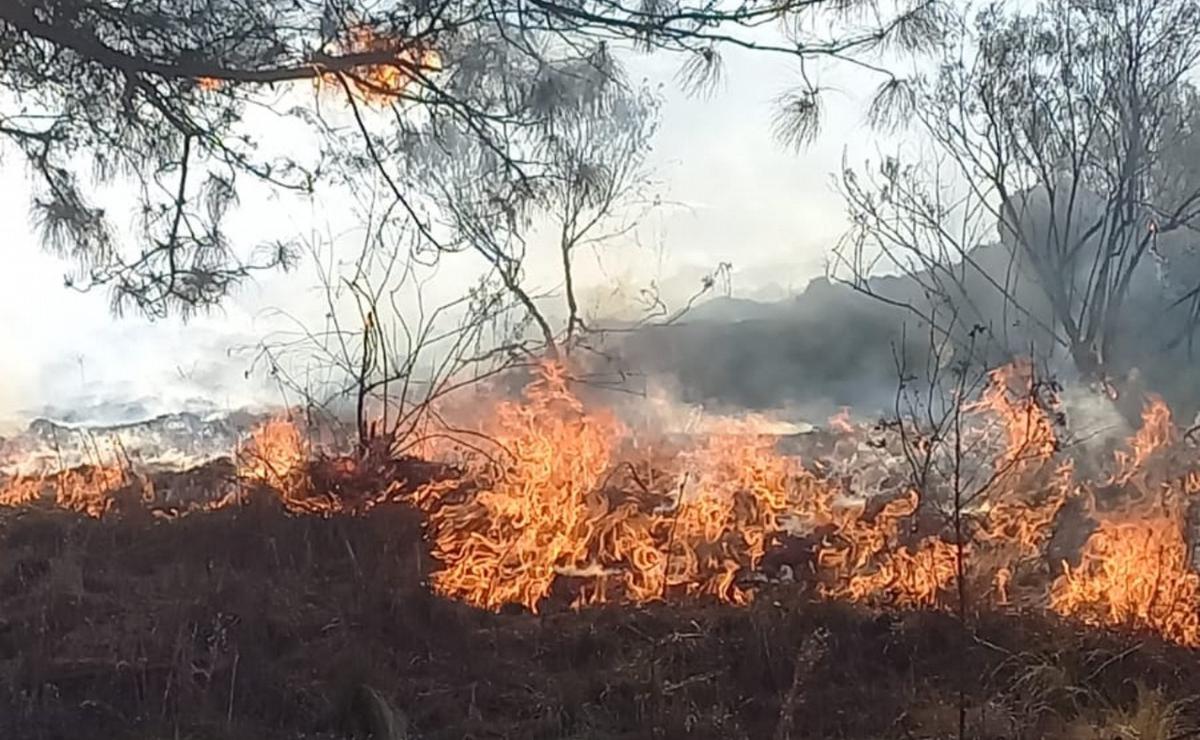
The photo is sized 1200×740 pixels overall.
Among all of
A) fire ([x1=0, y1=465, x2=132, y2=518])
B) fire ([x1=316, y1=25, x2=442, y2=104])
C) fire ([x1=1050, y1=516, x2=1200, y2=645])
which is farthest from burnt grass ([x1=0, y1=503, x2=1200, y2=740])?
fire ([x1=316, y1=25, x2=442, y2=104])

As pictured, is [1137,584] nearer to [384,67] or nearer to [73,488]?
[384,67]

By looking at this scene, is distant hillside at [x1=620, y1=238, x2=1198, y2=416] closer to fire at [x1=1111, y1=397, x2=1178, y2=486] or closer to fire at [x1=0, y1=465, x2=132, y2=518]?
fire at [x1=1111, y1=397, x2=1178, y2=486]

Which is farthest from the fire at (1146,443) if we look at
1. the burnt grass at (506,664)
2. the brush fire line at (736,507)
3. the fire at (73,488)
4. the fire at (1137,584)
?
the fire at (73,488)

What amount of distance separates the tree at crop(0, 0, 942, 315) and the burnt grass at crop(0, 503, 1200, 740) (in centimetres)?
127

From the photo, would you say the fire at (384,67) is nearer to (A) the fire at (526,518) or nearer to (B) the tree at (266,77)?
(B) the tree at (266,77)

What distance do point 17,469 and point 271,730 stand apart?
4.77 metres

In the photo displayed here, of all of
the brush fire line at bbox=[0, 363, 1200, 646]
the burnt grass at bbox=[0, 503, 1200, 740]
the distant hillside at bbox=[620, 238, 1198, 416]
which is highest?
the distant hillside at bbox=[620, 238, 1198, 416]

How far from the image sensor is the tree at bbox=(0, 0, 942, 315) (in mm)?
4070

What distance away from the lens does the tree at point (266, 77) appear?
160 inches

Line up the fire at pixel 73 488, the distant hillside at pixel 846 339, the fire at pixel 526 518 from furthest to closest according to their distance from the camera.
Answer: the distant hillside at pixel 846 339, the fire at pixel 73 488, the fire at pixel 526 518

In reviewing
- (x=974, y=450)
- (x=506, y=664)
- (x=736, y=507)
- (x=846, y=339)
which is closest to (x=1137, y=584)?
(x=736, y=507)

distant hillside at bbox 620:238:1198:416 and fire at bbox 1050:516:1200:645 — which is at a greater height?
distant hillside at bbox 620:238:1198:416

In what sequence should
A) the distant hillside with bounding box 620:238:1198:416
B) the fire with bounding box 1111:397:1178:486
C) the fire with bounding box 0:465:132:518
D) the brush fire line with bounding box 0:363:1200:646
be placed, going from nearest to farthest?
the brush fire line with bounding box 0:363:1200:646 < the fire with bounding box 0:465:132:518 < the fire with bounding box 1111:397:1178:486 < the distant hillside with bounding box 620:238:1198:416

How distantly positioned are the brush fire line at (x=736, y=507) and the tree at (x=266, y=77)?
1699mm
